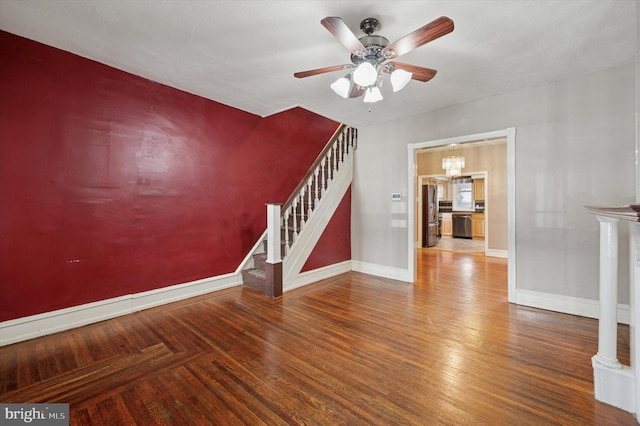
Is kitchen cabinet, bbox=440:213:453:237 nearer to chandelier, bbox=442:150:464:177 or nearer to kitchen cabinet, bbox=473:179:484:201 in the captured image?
kitchen cabinet, bbox=473:179:484:201

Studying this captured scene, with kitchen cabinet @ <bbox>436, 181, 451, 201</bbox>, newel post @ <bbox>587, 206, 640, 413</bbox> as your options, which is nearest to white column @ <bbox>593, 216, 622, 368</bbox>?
newel post @ <bbox>587, 206, 640, 413</bbox>

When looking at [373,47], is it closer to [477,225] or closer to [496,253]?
[496,253]

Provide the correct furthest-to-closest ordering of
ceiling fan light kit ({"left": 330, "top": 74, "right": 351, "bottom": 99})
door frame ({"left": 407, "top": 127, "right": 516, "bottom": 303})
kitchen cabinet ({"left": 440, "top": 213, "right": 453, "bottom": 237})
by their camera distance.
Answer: kitchen cabinet ({"left": 440, "top": 213, "right": 453, "bottom": 237}), door frame ({"left": 407, "top": 127, "right": 516, "bottom": 303}), ceiling fan light kit ({"left": 330, "top": 74, "right": 351, "bottom": 99})

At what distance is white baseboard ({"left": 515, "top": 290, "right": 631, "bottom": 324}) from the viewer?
2.84 meters

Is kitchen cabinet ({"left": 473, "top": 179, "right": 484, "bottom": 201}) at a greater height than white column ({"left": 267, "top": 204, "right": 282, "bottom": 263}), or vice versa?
kitchen cabinet ({"left": 473, "top": 179, "right": 484, "bottom": 201})

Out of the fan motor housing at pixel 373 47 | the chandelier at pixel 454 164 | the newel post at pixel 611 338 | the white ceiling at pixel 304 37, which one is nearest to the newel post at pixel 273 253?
the white ceiling at pixel 304 37

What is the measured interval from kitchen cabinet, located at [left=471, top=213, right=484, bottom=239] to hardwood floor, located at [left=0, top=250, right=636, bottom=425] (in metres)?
7.12

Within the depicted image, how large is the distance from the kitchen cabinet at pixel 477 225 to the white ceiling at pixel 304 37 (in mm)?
7268

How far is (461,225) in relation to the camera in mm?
9992

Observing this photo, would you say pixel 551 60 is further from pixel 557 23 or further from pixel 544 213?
pixel 544 213

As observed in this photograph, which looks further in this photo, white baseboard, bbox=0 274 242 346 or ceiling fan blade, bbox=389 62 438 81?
white baseboard, bbox=0 274 242 346

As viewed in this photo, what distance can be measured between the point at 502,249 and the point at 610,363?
560cm

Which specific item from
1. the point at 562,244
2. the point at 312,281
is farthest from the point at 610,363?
the point at 312,281

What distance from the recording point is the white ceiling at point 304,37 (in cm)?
206
